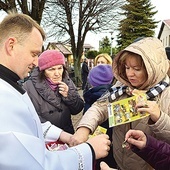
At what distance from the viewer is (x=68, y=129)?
3182mm

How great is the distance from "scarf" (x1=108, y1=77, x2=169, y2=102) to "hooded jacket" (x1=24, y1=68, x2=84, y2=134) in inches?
37.6

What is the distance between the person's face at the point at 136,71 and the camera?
2.09 m

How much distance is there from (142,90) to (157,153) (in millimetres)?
462

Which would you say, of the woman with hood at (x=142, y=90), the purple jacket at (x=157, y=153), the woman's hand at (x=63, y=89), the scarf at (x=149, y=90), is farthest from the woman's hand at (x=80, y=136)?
the woman's hand at (x=63, y=89)

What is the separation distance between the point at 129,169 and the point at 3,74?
1135 mm

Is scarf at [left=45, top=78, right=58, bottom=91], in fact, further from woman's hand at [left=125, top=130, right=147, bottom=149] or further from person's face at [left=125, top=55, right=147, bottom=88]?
woman's hand at [left=125, top=130, right=147, bottom=149]

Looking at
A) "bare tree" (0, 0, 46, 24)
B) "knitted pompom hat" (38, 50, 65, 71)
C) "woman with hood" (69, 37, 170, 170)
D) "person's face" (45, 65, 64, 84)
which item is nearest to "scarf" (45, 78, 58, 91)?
"person's face" (45, 65, 64, 84)

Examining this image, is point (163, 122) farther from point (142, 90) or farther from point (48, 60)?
point (48, 60)

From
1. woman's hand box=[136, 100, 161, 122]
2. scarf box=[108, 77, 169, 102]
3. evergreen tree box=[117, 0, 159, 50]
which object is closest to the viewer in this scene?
woman's hand box=[136, 100, 161, 122]

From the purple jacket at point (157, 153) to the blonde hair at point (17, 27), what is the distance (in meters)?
0.95

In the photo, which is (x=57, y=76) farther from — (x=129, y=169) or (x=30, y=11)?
(x=30, y=11)

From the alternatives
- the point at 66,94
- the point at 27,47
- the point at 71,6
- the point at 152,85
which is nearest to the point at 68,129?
the point at 66,94

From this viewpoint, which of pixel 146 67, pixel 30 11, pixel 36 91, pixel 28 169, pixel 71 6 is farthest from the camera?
pixel 71 6

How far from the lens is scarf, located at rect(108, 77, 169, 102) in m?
1.97
